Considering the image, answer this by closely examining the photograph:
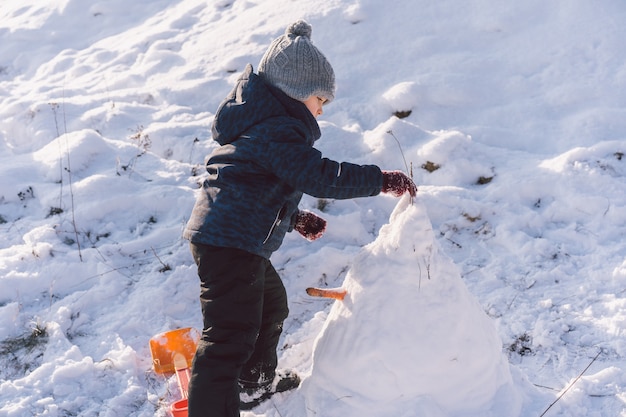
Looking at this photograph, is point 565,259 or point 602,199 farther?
point 602,199

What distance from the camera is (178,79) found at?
5.66 metres

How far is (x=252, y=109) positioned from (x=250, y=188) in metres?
0.31

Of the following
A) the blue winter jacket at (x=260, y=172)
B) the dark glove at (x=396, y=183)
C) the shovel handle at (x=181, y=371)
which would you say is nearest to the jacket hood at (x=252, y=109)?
the blue winter jacket at (x=260, y=172)

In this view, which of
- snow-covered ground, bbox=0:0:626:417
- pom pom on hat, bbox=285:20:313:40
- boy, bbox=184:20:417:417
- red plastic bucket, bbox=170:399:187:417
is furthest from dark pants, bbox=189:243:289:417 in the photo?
Answer: pom pom on hat, bbox=285:20:313:40

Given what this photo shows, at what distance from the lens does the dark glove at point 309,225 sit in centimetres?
270

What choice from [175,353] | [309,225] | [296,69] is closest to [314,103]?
[296,69]

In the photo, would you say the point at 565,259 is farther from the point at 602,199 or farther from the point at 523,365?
the point at 523,365

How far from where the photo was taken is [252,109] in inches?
88.0

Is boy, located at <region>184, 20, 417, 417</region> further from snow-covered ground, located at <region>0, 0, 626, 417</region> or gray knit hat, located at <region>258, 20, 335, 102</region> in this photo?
snow-covered ground, located at <region>0, 0, 626, 417</region>

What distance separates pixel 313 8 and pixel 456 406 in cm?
505

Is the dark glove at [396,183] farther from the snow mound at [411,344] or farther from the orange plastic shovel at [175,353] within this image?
the orange plastic shovel at [175,353]

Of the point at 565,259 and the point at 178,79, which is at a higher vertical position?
the point at 178,79

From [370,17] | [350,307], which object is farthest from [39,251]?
[370,17]

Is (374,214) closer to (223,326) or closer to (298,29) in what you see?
(298,29)
